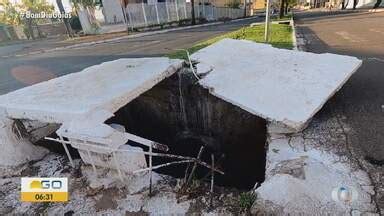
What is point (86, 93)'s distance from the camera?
12.4ft

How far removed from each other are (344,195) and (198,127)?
3576 mm

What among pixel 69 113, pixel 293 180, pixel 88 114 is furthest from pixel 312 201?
pixel 69 113

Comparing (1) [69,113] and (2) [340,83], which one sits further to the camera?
(2) [340,83]

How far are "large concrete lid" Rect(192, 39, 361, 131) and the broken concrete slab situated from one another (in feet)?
3.10

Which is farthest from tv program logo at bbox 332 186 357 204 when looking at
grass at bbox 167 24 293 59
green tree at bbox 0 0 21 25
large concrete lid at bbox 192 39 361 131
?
green tree at bbox 0 0 21 25

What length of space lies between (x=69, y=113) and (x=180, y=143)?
9.45 ft

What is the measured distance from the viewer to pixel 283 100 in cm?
351

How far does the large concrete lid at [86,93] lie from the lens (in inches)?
130

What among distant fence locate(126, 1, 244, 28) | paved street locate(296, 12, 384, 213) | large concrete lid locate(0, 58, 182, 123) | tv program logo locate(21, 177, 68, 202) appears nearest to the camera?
paved street locate(296, 12, 384, 213)

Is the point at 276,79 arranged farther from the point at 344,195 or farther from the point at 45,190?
the point at 45,190

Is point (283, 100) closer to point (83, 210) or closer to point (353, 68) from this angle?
point (353, 68)

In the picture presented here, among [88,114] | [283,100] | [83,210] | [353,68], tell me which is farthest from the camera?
[353,68]

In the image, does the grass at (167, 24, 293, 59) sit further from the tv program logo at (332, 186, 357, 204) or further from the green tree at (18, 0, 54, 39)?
the green tree at (18, 0, 54, 39)

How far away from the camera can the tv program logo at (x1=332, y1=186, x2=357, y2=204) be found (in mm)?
2203
